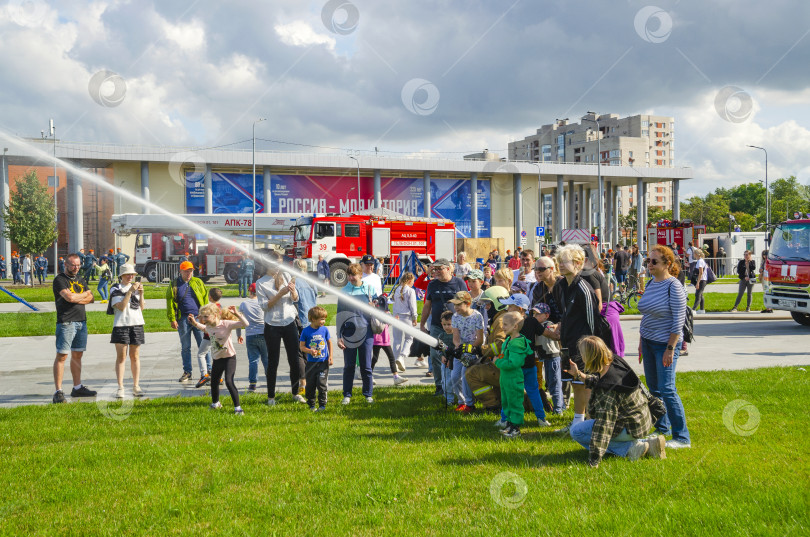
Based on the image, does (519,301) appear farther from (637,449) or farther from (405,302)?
(405,302)

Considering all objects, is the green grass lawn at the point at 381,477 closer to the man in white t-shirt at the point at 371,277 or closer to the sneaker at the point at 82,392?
the sneaker at the point at 82,392

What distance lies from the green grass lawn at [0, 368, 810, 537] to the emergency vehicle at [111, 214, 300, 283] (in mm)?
26658

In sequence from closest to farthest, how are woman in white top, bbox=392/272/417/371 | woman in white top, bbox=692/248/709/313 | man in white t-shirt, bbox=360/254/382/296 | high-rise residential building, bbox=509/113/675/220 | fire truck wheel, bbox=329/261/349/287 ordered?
man in white t-shirt, bbox=360/254/382/296 < woman in white top, bbox=392/272/417/371 < woman in white top, bbox=692/248/709/313 < fire truck wheel, bbox=329/261/349/287 < high-rise residential building, bbox=509/113/675/220

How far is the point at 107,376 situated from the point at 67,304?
6.77 feet

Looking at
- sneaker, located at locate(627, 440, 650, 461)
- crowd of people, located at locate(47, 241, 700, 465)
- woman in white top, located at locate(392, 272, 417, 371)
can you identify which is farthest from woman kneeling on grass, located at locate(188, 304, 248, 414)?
sneaker, located at locate(627, 440, 650, 461)

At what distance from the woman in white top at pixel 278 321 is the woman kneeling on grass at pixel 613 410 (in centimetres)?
393

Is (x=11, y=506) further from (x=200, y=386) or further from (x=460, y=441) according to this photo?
(x=200, y=386)

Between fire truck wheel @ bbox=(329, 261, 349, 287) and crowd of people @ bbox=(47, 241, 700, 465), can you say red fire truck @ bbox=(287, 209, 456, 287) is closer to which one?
fire truck wheel @ bbox=(329, 261, 349, 287)

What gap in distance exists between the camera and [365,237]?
30438 millimetres

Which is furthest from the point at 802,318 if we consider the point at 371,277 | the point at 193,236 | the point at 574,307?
the point at 193,236

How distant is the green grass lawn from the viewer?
173 inches

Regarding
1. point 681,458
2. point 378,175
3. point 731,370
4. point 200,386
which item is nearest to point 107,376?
point 200,386

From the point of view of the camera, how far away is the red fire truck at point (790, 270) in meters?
14.4

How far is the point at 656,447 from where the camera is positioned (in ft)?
18.3
